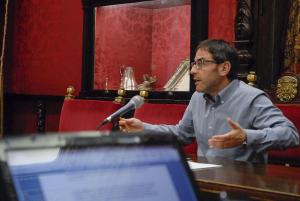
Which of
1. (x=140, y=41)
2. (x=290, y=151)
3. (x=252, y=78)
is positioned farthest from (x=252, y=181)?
(x=140, y=41)

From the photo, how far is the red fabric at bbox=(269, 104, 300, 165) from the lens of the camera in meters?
2.55

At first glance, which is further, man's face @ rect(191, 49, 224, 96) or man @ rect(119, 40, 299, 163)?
man's face @ rect(191, 49, 224, 96)

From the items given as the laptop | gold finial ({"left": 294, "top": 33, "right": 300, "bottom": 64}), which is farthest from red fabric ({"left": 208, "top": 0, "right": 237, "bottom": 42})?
the laptop

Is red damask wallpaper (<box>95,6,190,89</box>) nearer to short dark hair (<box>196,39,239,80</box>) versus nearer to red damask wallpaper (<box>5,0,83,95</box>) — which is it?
red damask wallpaper (<box>5,0,83,95</box>)

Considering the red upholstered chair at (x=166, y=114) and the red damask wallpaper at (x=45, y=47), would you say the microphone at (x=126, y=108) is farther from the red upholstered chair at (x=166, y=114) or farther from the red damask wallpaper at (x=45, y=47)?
the red damask wallpaper at (x=45, y=47)

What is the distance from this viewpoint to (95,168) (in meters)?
0.50

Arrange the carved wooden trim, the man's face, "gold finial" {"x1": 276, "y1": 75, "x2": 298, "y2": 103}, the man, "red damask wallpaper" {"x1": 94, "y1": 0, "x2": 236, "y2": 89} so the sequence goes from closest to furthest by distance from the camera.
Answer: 1. the man
2. the man's face
3. "gold finial" {"x1": 276, "y1": 75, "x2": 298, "y2": 103}
4. the carved wooden trim
5. "red damask wallpaper" {"x1": 94, "y1": 0, "x2": 236, "y2": 89}

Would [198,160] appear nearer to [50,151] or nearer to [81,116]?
[81,116]

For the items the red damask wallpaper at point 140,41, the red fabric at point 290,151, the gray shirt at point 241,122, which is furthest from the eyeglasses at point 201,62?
the red damask wallpaper at point 140,41

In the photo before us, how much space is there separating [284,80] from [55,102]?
8.45 feet

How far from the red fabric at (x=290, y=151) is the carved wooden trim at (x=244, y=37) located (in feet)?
2.13

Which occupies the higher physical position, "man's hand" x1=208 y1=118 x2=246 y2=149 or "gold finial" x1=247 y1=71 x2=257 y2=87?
"gold finial" x1=247 y1=71 x2=257 y2=87

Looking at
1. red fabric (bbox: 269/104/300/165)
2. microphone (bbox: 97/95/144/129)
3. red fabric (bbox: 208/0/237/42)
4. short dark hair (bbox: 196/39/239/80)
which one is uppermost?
red fabric (bbox: 208/0/237/42)

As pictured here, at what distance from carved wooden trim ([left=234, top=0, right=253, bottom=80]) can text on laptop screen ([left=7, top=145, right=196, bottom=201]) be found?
8.97 ft
